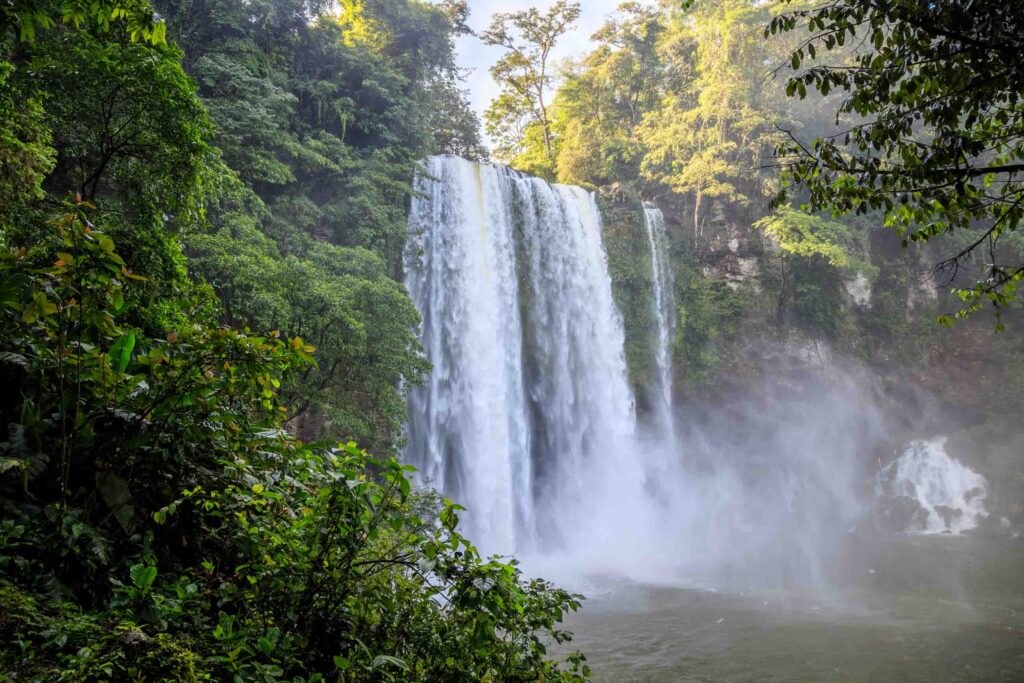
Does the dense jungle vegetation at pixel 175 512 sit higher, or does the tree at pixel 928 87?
the tree at pixel 928 87

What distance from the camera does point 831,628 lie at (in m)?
10.2

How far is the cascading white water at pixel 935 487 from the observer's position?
18641 mm

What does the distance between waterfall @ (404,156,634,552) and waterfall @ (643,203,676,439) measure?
1.66 m

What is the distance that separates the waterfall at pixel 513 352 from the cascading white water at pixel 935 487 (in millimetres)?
9525

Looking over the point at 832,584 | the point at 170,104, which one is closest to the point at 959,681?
the point at 832,584

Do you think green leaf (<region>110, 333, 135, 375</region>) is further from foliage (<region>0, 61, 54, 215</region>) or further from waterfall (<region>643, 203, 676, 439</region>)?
waterfall (<region>643, 203, 676, 439</region>)

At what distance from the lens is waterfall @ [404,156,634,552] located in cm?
1450

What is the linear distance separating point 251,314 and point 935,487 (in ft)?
69.7

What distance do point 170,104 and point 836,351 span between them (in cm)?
2121

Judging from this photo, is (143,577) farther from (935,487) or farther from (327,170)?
(935,487)

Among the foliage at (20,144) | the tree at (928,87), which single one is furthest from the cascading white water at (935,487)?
the foliage at (20,144)

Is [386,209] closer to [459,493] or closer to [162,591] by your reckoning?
[459,493]

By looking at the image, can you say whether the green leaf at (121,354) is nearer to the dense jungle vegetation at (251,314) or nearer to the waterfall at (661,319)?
the dense jungle vegetation at (251,314)

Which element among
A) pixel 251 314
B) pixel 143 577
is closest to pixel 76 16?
pixel 143 577
